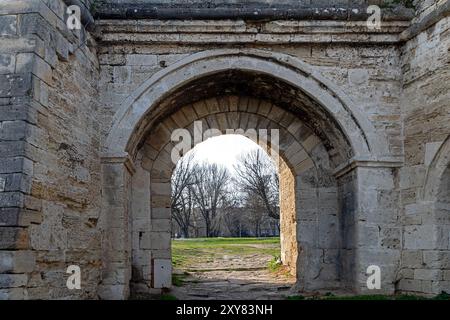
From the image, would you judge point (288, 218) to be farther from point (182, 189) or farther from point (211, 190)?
point (211, 190)

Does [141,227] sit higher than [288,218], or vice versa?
[288,218]

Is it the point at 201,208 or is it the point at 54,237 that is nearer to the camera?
the point at 54,237

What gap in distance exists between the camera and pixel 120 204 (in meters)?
6.46

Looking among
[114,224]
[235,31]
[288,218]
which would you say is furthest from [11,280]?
[288,218]

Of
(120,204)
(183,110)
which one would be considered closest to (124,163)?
(120,204)

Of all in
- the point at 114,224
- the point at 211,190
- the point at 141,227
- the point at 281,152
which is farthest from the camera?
the point at 211,190

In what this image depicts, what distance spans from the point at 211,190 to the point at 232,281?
31.2 m

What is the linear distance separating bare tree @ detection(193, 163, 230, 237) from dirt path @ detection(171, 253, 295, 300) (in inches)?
970

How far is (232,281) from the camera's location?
896 centimetres

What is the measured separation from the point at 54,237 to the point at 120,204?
1411 mm

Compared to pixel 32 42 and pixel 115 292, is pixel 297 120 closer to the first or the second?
pixel 115 292

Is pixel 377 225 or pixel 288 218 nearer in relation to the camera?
pixel 377 225

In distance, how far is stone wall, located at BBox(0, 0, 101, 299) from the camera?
4523 millimetres
